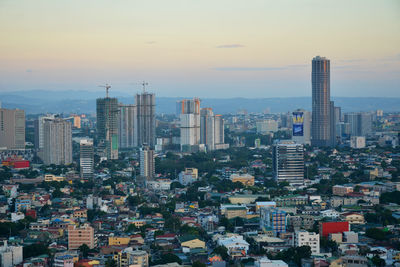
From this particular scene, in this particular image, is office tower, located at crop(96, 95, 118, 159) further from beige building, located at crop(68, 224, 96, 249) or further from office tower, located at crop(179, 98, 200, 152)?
beige building, located at crop(68, 224, 96, 249)

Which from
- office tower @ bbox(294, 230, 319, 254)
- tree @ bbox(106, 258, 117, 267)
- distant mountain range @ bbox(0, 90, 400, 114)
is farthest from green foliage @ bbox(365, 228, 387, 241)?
distant mountain range @ bbox(0, 90, 400, 114)

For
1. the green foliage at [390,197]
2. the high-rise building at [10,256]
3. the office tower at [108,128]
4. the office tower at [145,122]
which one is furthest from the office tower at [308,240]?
the office tower at [145,122]

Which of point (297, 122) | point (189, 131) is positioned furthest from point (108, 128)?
point (297, 122)

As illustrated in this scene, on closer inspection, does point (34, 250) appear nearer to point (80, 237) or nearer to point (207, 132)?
point (80, 237)

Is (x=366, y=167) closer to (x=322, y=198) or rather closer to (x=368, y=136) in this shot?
(x=322, y=198)

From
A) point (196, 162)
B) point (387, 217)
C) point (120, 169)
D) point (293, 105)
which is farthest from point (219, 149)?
point (293, 105)

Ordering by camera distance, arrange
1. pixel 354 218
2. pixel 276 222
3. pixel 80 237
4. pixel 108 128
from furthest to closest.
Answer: pixel 108 128, pixel 354 218, pixel 276 222, pixel 80 237
